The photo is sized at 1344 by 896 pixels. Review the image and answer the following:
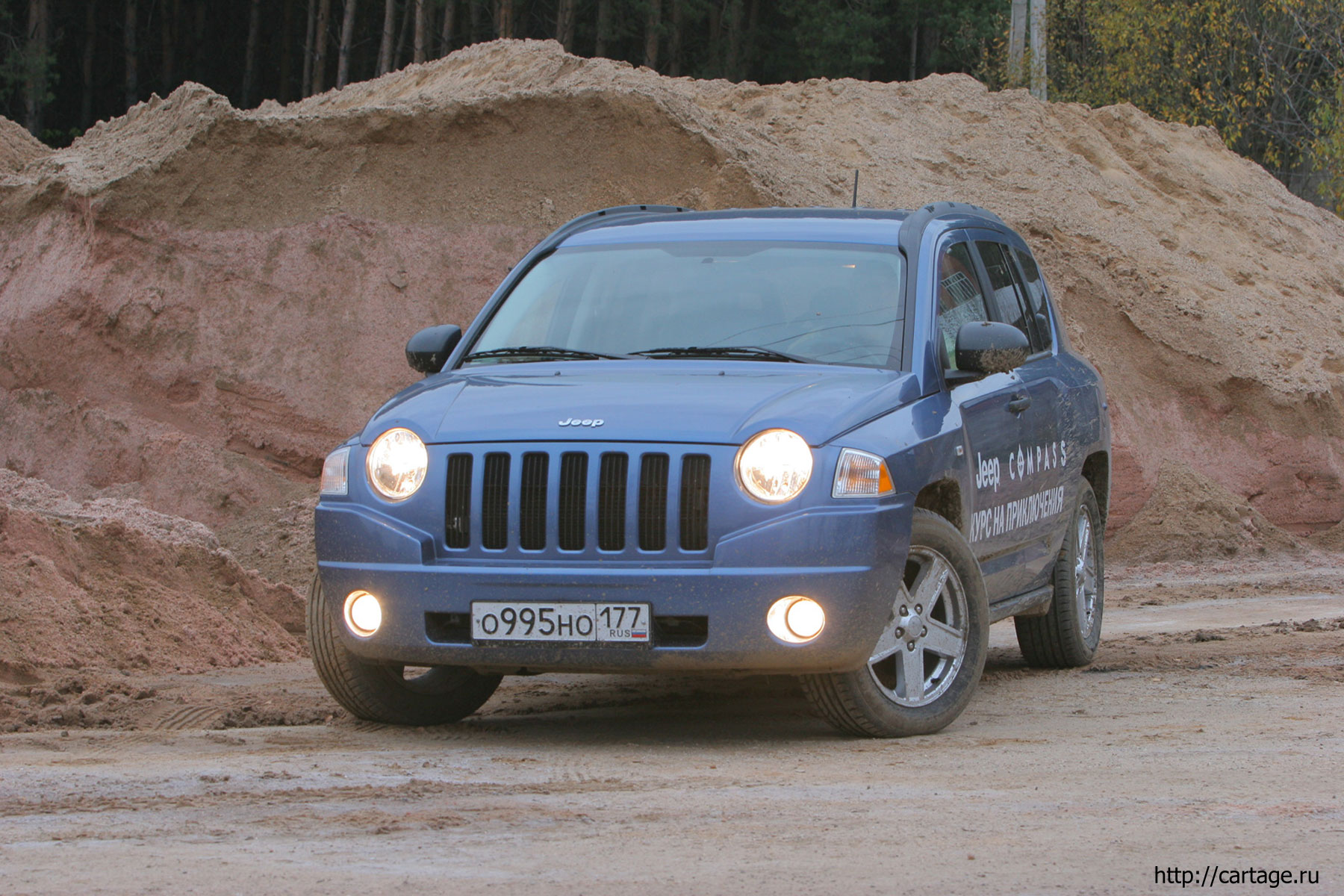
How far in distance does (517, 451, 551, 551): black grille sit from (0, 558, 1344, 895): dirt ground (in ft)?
2.30

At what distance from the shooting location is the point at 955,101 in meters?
20.1

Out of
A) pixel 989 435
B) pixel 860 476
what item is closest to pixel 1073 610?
pixel 989 435

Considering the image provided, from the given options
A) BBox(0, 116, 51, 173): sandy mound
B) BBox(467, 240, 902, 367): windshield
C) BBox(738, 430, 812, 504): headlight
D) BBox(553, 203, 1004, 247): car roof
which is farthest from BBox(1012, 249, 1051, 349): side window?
BBox(0, 116, 51, 173): sandy mound

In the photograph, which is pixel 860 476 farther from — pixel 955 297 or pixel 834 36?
pixel 834 36

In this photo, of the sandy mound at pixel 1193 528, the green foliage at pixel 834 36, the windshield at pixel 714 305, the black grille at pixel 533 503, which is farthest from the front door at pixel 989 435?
the green foliage at pixel 834 36

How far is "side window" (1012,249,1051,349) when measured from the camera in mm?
8109

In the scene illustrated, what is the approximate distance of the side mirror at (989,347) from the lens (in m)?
6.31

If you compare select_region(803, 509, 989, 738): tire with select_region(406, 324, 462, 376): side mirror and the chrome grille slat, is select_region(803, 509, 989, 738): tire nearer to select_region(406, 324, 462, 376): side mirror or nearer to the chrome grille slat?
the chrome grille slat

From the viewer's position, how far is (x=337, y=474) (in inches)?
235

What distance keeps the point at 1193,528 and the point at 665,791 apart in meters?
11.2

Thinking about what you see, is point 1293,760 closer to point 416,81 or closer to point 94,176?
point 94,176

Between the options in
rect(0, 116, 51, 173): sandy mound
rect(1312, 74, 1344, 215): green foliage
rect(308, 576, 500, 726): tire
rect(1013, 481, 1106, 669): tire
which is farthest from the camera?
rect(1312, 74, 1344, 215): green foliage

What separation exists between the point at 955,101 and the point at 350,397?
9230 mm

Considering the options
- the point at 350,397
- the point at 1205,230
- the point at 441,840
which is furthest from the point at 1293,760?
the point at 1205,230
